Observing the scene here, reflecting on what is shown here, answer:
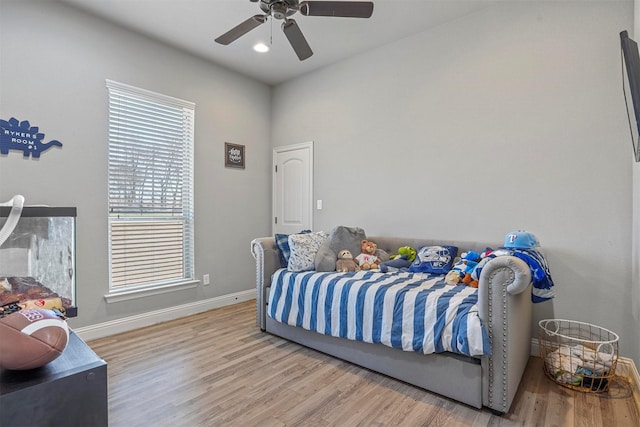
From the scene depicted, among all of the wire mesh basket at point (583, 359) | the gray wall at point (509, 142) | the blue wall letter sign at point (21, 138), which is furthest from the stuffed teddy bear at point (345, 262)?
the blue wall letter sign at point (21, 138)

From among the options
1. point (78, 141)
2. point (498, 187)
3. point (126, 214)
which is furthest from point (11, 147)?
point (498, 187)

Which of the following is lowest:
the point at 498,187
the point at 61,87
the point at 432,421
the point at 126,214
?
the point at 432,421

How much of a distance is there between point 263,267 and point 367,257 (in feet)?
3.22

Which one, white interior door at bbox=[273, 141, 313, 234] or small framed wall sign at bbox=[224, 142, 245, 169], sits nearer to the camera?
small framed wall sign at bbox=[224, 142, 245, 169]

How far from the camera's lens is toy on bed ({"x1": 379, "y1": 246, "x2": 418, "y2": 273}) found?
290 cm

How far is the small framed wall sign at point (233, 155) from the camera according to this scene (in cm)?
401

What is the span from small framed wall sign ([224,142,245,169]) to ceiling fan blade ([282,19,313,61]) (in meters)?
1.75

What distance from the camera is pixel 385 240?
3.38 meters

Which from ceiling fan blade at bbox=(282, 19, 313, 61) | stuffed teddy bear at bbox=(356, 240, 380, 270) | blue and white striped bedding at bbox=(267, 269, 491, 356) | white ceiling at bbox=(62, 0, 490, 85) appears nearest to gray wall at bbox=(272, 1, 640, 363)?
white ceiling at bbox=(62, 0, 490, 85)

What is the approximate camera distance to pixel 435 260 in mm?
2793

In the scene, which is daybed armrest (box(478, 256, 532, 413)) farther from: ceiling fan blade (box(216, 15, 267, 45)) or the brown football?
ceiling fan blade (box(216, 15, 267, 45))

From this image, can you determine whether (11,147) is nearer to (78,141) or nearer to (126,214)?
(78,141)

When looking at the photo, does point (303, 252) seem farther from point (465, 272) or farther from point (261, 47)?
point (261, 47)

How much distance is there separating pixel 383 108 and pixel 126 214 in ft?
9.32
